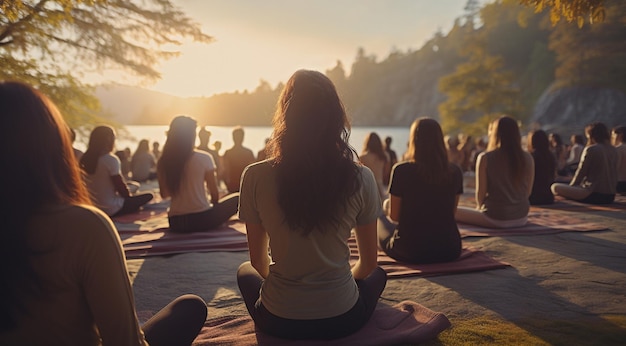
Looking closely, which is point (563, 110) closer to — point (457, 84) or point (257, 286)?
point (457, 84)

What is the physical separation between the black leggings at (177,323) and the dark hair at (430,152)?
8.31 ft

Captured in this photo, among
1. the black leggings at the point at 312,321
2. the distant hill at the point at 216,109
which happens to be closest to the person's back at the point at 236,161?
the black leggings at the point at 312,321

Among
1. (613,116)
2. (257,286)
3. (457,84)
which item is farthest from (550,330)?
(613,116)

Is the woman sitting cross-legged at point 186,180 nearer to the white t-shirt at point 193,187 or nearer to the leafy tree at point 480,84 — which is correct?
the white t-shirt at point 193,187

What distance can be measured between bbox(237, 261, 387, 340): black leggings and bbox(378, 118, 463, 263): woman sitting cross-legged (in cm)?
148

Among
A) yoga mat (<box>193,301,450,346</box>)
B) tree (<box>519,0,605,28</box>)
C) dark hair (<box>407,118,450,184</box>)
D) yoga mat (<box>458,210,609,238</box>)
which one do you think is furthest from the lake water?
tree (<box>519,0,605,28</box>)

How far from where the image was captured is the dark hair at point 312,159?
2.17 m

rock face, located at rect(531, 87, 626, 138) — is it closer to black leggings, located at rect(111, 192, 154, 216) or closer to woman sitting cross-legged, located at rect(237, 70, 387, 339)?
black leggings, located at rect(111, 192, 154, 216)

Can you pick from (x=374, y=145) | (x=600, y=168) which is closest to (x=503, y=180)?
(x=374, y=145)

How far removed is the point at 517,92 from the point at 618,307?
3097 centimetres

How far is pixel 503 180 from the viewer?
224 inches

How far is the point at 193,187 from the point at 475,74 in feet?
94.7

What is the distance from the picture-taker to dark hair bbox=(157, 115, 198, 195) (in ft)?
17.9

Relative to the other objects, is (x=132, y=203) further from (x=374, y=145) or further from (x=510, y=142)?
(x=510, y=142)
